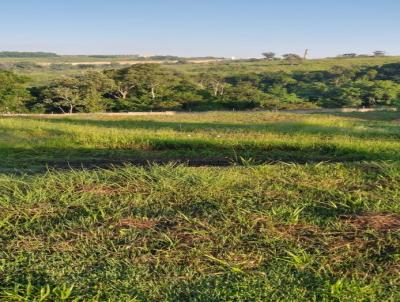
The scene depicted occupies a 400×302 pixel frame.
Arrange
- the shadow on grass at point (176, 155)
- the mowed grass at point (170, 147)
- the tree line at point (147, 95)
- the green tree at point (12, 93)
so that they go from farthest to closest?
1. the tree line at point (147, 95)
2. the green tree at point (12, 93)
3. the mowed grass at point (170, 147)
4. the shadow on grass at point (176, 155)

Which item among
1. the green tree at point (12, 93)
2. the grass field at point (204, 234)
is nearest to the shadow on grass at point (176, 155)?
the grass field at point (204, 234)

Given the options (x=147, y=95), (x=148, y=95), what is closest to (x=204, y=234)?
(x=147, y=95)

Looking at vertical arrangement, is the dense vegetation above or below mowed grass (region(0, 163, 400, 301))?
below

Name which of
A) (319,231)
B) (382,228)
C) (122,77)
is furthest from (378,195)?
(122,77)

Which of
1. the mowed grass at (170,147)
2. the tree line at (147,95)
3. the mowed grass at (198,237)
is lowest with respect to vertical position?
the tree line at (147,95)

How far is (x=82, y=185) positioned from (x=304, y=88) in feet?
173

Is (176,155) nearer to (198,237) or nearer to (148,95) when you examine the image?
(198,237)

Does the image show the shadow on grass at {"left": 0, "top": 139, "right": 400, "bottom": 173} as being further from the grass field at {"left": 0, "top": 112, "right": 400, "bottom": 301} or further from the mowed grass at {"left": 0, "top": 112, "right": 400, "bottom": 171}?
the grass field at {"left": 0, "top": 112, "right": 400, "bottom": 301}

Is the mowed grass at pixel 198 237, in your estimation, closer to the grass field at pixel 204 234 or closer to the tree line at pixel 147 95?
the grass field at pixel 204 234

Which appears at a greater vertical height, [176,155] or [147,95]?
[176,155]

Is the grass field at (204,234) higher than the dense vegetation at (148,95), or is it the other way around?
the grass field at (204,234)

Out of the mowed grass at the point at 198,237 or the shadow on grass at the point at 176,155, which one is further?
the shadow on grass at the point at 176,155

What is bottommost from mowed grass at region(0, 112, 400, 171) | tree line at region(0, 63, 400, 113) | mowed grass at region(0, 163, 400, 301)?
tree line at region(0, 63, 400, 113)

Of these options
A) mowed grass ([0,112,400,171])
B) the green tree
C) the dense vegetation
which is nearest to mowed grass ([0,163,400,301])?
mowed grass ([0,112,400,171])
